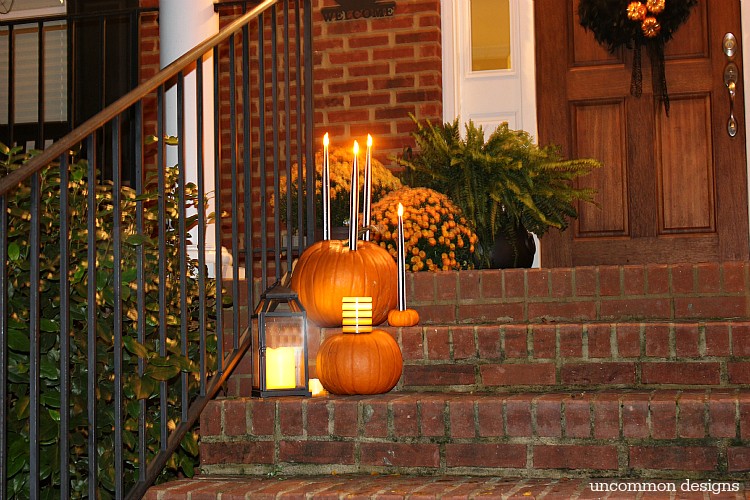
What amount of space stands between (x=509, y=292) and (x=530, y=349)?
448mm

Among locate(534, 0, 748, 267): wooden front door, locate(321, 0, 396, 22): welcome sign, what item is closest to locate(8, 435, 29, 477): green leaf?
locate(534, 0, 748, 267): wooden front door

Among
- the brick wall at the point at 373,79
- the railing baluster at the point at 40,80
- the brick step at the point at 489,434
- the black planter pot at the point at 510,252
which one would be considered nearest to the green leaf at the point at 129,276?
the brick step at the point at 489,434

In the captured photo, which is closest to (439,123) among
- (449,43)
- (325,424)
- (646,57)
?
(449,43)

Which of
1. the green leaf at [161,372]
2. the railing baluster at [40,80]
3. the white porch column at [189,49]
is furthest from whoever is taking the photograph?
the railing baluster at [40,80]

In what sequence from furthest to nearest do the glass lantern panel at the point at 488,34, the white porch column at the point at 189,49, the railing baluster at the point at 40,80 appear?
1. the glass lantern panel at the point at 488,34
2. the railing baluster at the point at 40,80
3. the white porch column at the point at 189,49

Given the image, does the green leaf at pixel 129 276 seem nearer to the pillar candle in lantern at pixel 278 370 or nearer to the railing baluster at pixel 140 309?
the railing baluster at pixel 140 309

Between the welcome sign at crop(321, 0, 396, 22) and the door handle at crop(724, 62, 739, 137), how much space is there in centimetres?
163

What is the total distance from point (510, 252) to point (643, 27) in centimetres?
138

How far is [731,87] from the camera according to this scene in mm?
4445

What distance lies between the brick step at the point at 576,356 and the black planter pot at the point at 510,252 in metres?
1.18

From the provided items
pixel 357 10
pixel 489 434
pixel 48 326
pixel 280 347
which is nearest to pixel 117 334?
pixel 48 326

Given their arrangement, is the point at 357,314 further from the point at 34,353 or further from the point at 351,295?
the point at 34,353

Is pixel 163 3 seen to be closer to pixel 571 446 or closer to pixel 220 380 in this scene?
pixel 220 380

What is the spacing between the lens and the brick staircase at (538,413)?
7.48ft
